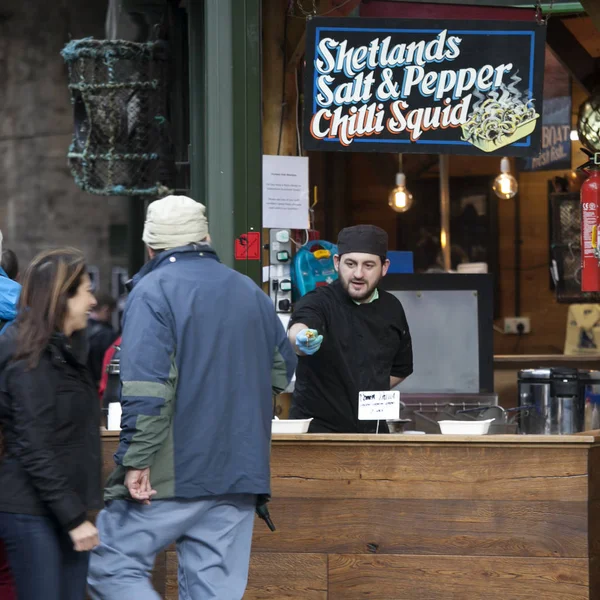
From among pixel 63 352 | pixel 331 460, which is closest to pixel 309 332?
pixel 331 460

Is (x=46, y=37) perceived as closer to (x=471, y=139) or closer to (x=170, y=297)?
(x=471, y=139)

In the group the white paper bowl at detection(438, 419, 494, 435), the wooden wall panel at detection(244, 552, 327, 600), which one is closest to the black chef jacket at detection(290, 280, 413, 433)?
the white paper bowl at detection(438, 419, 494, 435)

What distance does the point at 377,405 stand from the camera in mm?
5207

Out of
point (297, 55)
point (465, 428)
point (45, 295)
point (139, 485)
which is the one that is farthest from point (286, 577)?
point (297, 55)

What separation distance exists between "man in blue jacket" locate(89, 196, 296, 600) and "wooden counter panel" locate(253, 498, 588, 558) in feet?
3.24

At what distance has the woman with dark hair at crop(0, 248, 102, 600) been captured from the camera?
3592 millimetres

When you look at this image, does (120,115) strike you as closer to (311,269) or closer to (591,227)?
(311,269)

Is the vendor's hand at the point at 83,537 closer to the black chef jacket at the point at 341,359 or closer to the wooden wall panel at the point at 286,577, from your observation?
the wooden wall panel at the point at 286,577

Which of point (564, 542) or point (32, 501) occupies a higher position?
point (32, 501)

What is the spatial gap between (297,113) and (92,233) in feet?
18.6

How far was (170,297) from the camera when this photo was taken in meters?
4.00

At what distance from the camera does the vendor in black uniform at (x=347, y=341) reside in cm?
555

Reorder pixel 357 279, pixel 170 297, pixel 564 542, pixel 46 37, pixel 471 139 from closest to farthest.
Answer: pixel 170 297 → pixel 564 542 → pixel 357 279 → pixel 471 139 → pixel 46 37

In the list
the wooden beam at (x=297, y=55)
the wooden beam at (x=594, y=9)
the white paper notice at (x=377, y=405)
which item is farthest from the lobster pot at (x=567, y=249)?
the white paper notice at (x=377, y=405)
